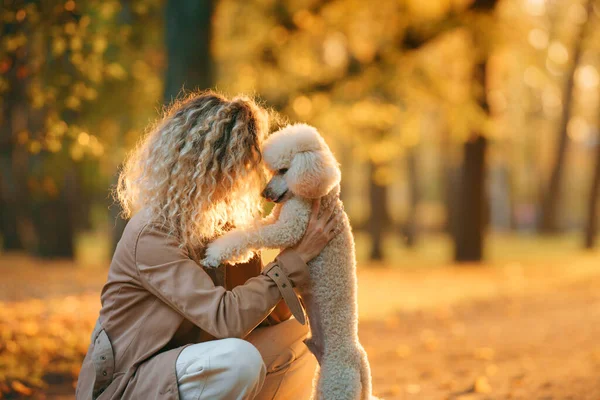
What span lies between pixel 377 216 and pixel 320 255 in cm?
1430

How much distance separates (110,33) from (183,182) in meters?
4.56

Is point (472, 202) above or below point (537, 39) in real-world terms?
below

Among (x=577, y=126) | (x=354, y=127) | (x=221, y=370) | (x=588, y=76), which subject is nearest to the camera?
(x=221, y=370)

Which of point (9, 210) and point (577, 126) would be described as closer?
point (9, 210)

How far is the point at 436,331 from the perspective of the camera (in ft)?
27.5

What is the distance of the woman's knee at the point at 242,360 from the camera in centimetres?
295

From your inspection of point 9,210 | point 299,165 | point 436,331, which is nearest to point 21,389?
point 299,165

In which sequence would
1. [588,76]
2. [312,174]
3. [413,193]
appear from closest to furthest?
[312,174] < [588,76] < [413,193]

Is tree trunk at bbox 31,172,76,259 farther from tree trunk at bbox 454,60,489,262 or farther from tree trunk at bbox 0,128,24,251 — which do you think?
tree trunk at bbox 454,60,489,262

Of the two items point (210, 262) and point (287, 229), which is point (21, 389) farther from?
point (287, 229)

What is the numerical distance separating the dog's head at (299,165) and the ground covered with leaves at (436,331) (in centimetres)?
245

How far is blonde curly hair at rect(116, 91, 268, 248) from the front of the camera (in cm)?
322

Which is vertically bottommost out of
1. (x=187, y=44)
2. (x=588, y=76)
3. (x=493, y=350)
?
(x=493, y=350)

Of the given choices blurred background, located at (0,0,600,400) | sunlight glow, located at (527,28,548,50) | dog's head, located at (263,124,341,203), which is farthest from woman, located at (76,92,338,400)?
sunlight glow, located at (527,28,548,50)
